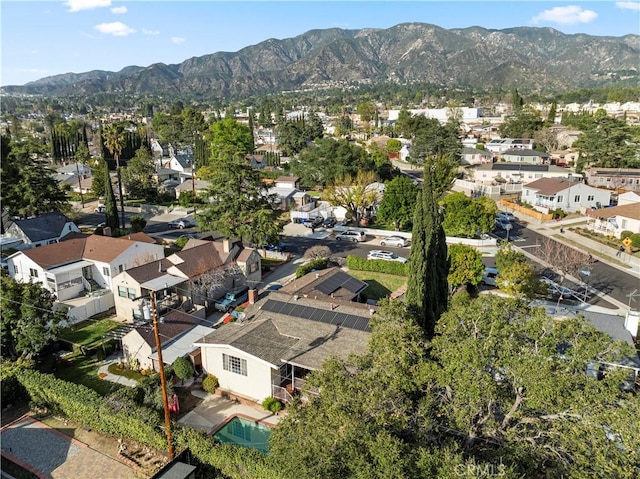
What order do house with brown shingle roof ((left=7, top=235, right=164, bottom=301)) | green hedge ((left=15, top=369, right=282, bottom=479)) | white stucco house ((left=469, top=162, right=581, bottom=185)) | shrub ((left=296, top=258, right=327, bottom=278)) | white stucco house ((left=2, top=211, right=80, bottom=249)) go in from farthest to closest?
1. white stucco house ((left=469, top=162, right=581, bottom=185))
2. white stucco house ((left=2, top=211, right=80, bottom=249))
3. shrub ((left=296, top=258, right=327, bottom=278))
4. house with brown shingle roof ((left=7, top=235, right=164, bottom=301))
5. green hedge ((left=15, top=369, right=282, bottom=479))

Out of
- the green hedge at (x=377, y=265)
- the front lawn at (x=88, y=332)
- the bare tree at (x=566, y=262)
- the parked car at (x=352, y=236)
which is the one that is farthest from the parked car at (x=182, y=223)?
the bare tree at (x=566, y=262)

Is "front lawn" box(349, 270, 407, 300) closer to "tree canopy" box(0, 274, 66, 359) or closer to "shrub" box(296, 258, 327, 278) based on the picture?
"shrub" box(296, 258, 327, 278)

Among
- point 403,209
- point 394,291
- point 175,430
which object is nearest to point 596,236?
point 403,209

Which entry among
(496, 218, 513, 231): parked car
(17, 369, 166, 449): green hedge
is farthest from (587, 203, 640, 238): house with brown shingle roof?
(17, 369, 166, 449): green hedge

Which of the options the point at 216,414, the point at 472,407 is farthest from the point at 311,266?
the point at 472,407

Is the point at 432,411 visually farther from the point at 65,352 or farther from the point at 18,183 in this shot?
the point at 18,183
